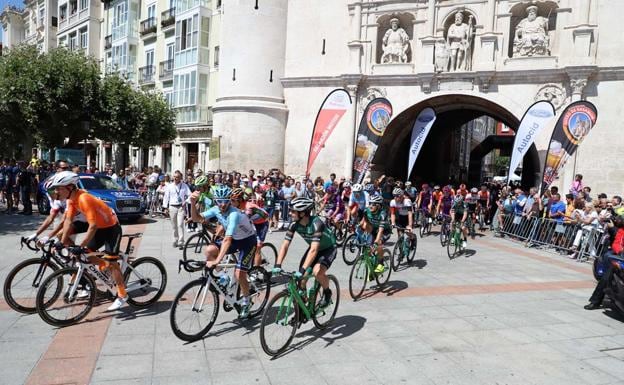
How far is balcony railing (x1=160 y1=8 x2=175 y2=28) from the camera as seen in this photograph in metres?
32.9

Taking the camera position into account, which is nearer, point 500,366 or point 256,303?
point 500,366

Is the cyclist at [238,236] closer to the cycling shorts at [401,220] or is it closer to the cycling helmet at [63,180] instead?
the cycling helmet at [63,180]

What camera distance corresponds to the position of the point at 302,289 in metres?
5.27

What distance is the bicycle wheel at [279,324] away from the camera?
4.86 meters

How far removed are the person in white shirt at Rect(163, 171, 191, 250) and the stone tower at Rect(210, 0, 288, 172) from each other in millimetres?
12963

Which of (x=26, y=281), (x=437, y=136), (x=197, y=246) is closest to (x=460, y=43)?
(x=437, y=136)

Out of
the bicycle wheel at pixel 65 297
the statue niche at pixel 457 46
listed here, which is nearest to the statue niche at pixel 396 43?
the statue niche at pixel 457 46

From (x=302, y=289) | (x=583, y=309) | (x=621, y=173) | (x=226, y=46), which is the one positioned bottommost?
(x=583, y=309)

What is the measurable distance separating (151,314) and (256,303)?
146 cm

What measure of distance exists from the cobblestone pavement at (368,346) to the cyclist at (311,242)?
842mm

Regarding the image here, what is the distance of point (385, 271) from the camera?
800cm

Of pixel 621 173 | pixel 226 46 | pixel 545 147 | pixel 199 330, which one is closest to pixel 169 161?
pixel 226 46

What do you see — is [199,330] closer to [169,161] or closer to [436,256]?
[436,256]

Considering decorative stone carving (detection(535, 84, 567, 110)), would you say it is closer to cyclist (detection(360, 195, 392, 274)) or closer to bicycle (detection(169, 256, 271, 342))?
cyclist (detection(360, 195, 392, 274))
